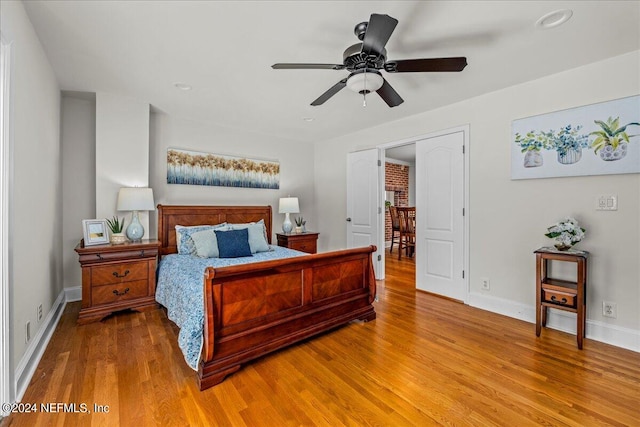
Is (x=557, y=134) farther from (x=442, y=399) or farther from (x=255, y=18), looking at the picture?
(x=255, y=18)

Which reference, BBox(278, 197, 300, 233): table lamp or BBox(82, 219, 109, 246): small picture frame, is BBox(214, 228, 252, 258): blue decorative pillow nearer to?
BBox(82, 219, 109, 246): small picture frame

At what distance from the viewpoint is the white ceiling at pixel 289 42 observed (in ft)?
6.19

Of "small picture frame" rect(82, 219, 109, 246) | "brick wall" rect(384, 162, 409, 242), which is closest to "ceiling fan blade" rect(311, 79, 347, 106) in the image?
"small picture frame" rect(82, 219, 109, 246)

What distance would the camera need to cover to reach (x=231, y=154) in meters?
4.68

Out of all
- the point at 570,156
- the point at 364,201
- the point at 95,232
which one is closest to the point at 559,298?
the point at 570,156

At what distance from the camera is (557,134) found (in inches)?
111

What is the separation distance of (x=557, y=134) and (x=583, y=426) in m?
2.43

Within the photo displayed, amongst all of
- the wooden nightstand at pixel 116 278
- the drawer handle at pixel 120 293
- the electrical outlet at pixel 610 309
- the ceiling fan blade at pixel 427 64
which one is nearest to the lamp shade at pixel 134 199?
the wooden nightstand at pixel 116 278

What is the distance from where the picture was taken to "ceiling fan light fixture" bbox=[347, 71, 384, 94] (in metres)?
2.04

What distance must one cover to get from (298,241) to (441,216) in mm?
2226

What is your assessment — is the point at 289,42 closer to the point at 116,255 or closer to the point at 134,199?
the point at 134,199

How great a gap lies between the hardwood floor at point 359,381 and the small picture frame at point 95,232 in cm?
84

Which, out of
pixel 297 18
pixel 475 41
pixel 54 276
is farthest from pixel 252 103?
pixel 54 276

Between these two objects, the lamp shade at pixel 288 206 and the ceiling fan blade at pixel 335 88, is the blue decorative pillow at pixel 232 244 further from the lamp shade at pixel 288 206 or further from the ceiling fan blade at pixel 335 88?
the ceiling fan blade at pixel 335 88
